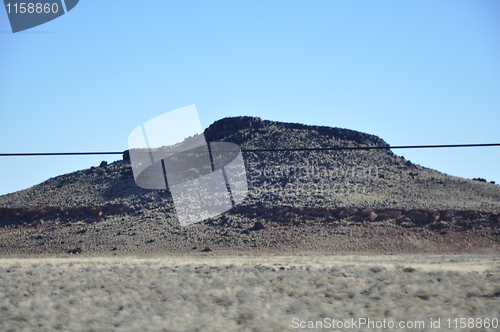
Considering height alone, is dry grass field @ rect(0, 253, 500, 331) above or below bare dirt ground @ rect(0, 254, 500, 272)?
above

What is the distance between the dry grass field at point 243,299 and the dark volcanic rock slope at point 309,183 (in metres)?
36.9

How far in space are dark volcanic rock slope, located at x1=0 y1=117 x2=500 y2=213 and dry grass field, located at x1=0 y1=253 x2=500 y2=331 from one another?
3690 centimetres

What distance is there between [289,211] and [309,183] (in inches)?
402

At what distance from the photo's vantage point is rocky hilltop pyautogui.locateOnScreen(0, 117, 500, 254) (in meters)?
48.4

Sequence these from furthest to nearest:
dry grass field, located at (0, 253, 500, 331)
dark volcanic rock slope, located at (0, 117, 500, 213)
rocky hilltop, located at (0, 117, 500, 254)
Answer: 1. dark volcanic rock slope, located at (0, 117, 500, 213)
2. rocky hilltop, located at (0, 117, 500, 254)
3. dry grass field, located at (0, 253, 500, 331)

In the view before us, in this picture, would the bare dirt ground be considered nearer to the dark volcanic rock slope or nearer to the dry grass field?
the dry grass field

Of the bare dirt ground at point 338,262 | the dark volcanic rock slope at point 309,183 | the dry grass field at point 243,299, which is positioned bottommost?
the bare dirt ground at point 338,262

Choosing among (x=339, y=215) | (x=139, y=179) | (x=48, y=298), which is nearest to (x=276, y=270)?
(x=48, y=298)

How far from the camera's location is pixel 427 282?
18.0m

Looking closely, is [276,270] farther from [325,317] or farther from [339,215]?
[339,215]

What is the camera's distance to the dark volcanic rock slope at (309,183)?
58.8 meters

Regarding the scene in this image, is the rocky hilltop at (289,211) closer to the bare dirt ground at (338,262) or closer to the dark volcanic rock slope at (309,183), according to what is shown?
the dark volcanic rock slope at (309,183)

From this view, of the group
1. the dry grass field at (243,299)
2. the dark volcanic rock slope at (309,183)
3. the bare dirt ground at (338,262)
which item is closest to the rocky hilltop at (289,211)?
the dark volcanic rock slope at (309,183)

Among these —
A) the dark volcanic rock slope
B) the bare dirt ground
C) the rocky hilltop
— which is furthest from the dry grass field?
the dark volcanic rock slope
